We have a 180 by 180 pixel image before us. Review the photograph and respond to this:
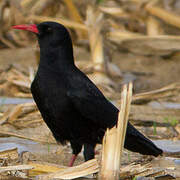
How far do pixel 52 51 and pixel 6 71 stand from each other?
3.11 metres

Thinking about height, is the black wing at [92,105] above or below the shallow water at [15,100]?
below

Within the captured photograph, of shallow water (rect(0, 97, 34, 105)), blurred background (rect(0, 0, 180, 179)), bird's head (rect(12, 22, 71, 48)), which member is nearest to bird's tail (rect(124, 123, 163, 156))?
blurred background (rect(0, 0, 180, 179))

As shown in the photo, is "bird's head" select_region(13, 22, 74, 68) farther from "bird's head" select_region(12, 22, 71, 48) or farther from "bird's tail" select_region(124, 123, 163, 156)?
"bird's tail" select_region(124, 123, 163, 156)

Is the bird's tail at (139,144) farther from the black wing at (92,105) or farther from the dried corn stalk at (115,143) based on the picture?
the dried corn stalk at (115,143)

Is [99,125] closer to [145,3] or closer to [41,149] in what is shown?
[41,149]

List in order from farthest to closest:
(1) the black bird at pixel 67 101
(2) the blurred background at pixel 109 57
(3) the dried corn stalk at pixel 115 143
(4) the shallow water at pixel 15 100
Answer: (4) the shallow water at pixel 15 100
(2) the blurred background at pixel 109 57
(1) the black bird at pixel 67 101
(3) the dried corn stalk at pixel 115 143

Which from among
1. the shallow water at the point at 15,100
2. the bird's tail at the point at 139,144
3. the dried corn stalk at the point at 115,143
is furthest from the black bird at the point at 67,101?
the shallow water at the point at 15,100

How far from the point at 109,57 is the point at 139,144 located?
12.3ft

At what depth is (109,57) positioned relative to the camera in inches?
310

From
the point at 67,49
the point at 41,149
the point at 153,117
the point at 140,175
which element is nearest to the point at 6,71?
the point at 153,117

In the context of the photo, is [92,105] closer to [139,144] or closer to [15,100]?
[139,144]

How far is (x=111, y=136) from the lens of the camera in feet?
10.9

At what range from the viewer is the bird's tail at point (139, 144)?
13.8 ft

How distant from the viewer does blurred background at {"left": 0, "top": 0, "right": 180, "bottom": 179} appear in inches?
215
